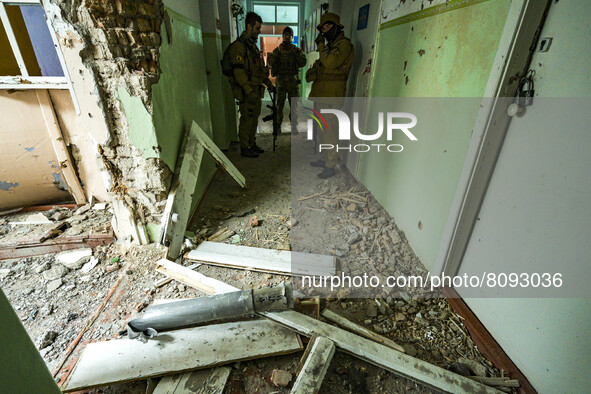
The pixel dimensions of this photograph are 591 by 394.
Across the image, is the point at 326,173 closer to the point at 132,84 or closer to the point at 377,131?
the point at 377,131

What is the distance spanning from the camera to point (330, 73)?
3.37m

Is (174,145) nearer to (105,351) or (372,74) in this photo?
(105,351)

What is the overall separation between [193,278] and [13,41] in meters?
2.19

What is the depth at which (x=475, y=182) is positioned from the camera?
1.49 m

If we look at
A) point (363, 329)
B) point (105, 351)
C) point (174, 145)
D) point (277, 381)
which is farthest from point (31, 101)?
point (363, 329)

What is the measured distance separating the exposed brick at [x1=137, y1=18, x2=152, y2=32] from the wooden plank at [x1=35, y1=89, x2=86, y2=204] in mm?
1133

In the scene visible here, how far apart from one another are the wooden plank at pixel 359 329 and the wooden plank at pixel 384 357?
8 centimetres

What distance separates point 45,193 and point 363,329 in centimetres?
303

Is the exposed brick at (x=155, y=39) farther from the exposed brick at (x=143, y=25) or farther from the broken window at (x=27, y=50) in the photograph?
the broken window at (x=27, y=50)

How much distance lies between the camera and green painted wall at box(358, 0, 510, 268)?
145cm

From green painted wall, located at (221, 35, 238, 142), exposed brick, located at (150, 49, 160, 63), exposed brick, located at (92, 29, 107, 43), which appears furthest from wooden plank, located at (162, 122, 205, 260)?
green painted wall, located at (221, 35, 238, 142)

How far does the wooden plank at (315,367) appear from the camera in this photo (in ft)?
3.94

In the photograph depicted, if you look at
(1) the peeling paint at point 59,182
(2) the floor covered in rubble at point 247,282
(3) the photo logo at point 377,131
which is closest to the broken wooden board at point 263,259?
(2) the floor covered in rubble at point 247,282

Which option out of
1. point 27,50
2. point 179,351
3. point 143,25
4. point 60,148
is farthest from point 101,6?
point 179,351
